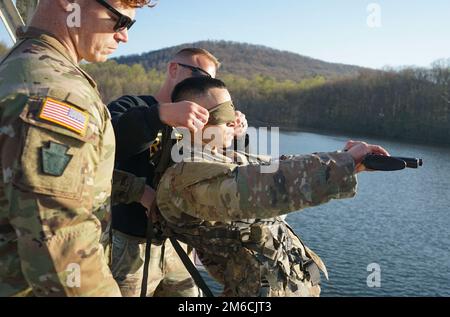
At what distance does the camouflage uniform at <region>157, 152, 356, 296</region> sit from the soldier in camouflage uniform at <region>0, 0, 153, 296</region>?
1.69 feet

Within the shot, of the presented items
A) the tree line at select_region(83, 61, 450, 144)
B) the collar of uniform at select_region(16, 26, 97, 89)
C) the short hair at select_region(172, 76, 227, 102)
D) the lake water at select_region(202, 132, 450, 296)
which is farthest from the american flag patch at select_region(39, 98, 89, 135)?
the tree line at select_region(83, 61, 450, 144)

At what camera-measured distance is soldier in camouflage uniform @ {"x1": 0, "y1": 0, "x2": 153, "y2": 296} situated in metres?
1.28

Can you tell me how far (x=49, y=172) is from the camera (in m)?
1.29

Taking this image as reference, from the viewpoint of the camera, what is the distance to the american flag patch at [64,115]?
4.27 feet

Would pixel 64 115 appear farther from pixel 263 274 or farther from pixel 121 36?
pixel 263 274

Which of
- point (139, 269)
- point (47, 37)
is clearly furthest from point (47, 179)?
point (139, 269)

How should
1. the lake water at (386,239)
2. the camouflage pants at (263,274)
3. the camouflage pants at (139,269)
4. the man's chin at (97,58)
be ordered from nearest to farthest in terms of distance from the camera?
1. the man's chin at (97,58)
2. the camouflage pants at (263,274)
3. the camouflage pants at (139,269)
4. the lake water at (386,239)

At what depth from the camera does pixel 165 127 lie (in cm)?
227

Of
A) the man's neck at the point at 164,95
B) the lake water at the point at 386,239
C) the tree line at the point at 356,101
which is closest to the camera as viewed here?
the man's neck at the point at 164,95

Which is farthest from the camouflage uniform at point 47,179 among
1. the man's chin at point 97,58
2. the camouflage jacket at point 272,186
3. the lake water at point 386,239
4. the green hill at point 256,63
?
the green hill at point 256,63

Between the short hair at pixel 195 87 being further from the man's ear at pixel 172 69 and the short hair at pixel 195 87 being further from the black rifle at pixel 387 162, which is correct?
the black rifle at pixel 387 162

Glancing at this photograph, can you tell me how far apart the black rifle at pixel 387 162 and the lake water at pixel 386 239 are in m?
10.7
